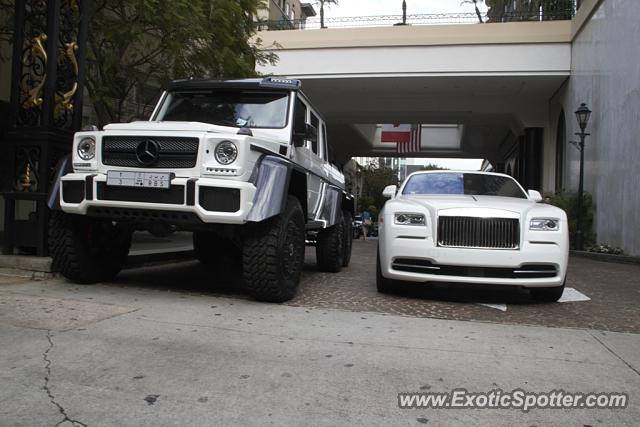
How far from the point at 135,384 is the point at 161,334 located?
1059 mm

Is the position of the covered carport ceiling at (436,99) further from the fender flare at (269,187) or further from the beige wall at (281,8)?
the fender flare at (269,187)

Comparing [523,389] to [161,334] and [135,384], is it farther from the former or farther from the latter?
[161,334]

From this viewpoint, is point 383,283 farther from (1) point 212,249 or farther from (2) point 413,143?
(2) point 413,143

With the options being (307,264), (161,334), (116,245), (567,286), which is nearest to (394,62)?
(307,264)

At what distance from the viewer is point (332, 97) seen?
24875mm

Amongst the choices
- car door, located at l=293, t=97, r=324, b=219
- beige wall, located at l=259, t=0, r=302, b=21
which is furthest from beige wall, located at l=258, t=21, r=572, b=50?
car door, located at l=293, t=97, r=324, b=219

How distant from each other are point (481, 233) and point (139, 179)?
355 cm

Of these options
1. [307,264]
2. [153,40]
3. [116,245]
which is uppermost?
[153,40]

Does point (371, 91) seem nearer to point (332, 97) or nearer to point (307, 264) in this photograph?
point (332, 97)

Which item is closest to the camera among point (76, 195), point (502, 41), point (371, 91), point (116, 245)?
point (76, 195)

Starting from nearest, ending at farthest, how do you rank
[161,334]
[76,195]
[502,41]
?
1. [161,334]
2. [76,195]
3. [502,41]

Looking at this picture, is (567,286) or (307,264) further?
(307,264)

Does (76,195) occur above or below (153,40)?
below

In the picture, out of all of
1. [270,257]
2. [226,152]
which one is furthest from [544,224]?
[226,152]
